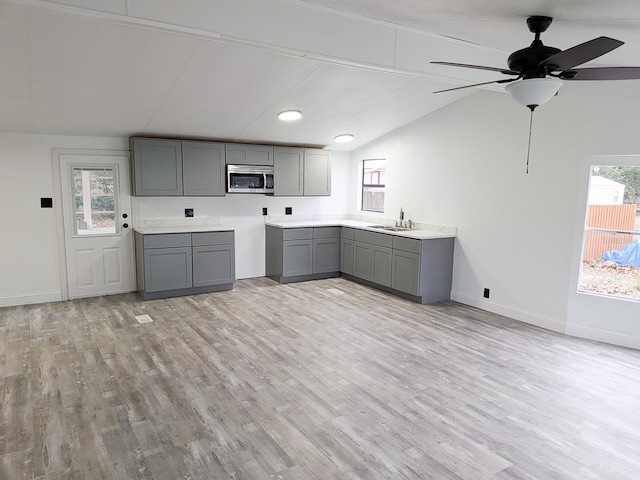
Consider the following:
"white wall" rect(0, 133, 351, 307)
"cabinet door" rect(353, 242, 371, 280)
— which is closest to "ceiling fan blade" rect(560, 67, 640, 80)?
"cabinet door" rect(353, 242, 371, 280)

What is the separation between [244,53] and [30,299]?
393 cm

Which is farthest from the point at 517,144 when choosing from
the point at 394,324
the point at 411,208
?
the point at 394,324

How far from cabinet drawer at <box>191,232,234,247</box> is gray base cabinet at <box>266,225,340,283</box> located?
81 centimetres

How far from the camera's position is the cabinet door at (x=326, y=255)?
21.0 feet

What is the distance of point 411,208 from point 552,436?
3847 millimetres

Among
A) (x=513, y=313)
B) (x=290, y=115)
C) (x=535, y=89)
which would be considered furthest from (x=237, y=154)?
(x=535, y=89)

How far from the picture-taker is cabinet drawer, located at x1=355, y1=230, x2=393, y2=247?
5.62m

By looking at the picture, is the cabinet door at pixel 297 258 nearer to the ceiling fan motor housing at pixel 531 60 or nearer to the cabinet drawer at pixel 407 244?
the cabinet drawer at pixel 407 244

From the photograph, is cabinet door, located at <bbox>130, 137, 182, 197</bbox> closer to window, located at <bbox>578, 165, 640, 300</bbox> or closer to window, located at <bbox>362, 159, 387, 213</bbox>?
window, located at <bbox>362, 159, 387, 213</bbox>

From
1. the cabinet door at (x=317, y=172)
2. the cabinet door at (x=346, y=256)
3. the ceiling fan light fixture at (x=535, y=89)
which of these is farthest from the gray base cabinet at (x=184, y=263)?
the ceiling fan light fixture at (x=535, y=89)

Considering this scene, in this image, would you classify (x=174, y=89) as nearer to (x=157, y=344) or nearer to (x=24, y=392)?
(x=157, y=344)

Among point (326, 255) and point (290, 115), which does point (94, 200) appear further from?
point (326, 255)

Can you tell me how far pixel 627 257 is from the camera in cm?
400

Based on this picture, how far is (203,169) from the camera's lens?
568 centimetres
